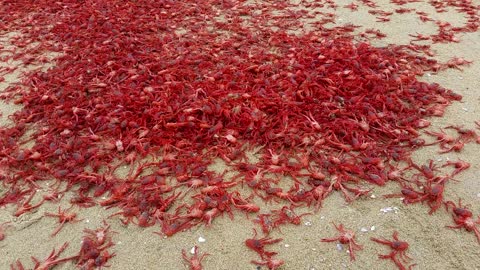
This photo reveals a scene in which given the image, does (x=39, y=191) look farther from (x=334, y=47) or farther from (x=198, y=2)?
(x=198, y=2)

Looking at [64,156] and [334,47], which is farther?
[334,47]

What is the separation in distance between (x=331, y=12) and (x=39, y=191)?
422 cm

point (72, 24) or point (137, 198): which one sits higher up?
point (72, 24)

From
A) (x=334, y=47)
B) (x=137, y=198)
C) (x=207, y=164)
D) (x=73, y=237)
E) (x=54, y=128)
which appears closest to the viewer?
(x=73, y=237)

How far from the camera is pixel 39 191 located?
8.92ft

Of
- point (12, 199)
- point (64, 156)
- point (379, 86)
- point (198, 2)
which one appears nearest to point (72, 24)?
point (198, 2)

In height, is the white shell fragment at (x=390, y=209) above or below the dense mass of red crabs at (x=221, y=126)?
below

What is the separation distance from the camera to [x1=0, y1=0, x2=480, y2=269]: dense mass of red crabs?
2.51m

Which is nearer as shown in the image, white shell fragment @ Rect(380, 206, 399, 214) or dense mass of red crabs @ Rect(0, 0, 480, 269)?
white shell fragment @ Rect(380, 206, 399, 214)

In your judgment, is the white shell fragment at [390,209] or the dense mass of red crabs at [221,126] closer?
the white shell fragment at [390,209]

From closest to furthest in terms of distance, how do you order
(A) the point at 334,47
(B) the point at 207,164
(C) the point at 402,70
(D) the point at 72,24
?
(B) the point at 207,164, (C) the point at 402,70, (A) the point at 334,47, (D) the point at 72,24

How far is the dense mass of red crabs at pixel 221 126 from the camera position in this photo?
2.51 meters

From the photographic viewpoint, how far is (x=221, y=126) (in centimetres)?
307


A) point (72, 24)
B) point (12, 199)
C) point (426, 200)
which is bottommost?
point (426, 200)
